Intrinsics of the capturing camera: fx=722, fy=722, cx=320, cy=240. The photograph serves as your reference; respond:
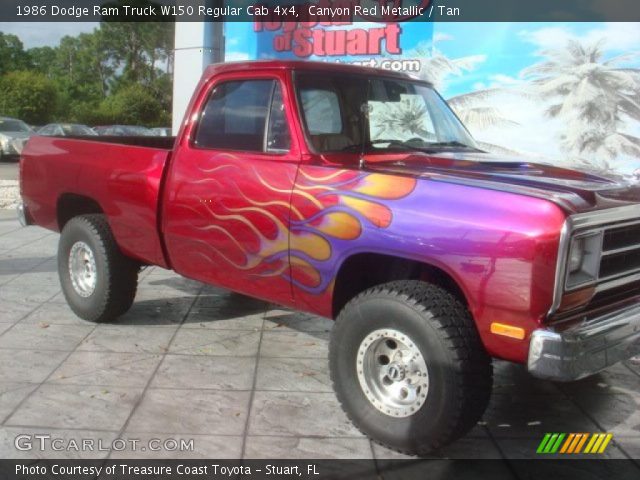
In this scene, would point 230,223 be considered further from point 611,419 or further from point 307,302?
point 611,419

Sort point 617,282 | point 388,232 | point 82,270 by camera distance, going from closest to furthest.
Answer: point 388,232 < point 617,282 < point 82,270

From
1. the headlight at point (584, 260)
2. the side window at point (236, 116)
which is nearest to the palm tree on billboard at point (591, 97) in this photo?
the side window at point (236, 116)

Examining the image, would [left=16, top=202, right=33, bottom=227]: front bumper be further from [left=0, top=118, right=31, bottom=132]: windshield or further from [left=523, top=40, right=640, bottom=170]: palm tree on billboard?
[left=0, top=118, right=31, bottom=132]: windshield

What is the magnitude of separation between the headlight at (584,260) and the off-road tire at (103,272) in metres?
3.59

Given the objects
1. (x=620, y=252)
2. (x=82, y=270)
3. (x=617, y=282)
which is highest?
(x=620, y=252)

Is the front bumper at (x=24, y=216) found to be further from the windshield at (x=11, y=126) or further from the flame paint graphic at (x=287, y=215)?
the windshield at (x=11, y=126)

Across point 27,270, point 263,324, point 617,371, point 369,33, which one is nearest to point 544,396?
point 617,371

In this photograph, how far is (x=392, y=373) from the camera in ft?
12.4

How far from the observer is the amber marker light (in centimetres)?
327

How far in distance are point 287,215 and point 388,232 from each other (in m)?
0.73

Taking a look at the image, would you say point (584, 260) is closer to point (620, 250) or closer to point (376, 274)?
point (620, 250)

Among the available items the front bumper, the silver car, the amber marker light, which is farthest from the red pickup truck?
the silver car

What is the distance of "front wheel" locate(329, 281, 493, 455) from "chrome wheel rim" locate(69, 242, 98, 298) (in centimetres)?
275

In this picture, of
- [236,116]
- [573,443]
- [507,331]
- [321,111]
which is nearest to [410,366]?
[507,331]
